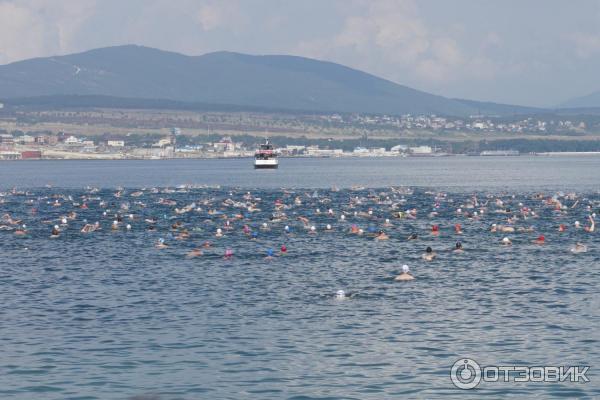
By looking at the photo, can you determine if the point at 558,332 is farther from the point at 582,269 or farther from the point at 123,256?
the point at 123,256

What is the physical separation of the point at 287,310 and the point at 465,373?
9837 mm

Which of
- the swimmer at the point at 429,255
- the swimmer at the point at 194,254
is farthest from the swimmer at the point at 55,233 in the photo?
the swimmer at the point at 429,255

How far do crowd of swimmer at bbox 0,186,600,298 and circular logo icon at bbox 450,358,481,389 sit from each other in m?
10.2

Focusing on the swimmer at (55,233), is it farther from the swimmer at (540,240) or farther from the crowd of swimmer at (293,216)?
the swimmer at (540,240)

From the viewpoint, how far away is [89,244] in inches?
2253

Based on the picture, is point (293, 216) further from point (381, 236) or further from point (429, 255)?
point (429, 255)

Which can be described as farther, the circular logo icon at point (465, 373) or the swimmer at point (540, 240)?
the swimmer at point (540, 240)

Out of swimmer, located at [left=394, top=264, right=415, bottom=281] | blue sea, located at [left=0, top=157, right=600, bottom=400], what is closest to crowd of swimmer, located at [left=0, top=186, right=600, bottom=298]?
swimmer, located at [left=394, top=264, right=415, bottom=281]

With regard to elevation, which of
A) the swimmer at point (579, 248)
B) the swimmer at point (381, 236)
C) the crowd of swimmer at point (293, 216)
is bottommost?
the crowd of swimmer at point (293, 216)

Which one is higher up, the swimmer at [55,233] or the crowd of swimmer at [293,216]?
the swimmer at [55,233]

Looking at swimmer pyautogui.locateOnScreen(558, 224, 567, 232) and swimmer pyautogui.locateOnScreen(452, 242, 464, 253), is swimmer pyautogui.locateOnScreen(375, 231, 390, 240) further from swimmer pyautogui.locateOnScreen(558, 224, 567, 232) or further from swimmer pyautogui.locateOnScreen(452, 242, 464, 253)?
swimmer pyautogui.locateOnScreen(558, 224, 567, 232)

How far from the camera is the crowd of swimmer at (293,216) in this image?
6009 cm

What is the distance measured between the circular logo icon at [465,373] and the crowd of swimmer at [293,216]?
10.2 metres

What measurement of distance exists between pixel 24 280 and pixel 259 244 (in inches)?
645
